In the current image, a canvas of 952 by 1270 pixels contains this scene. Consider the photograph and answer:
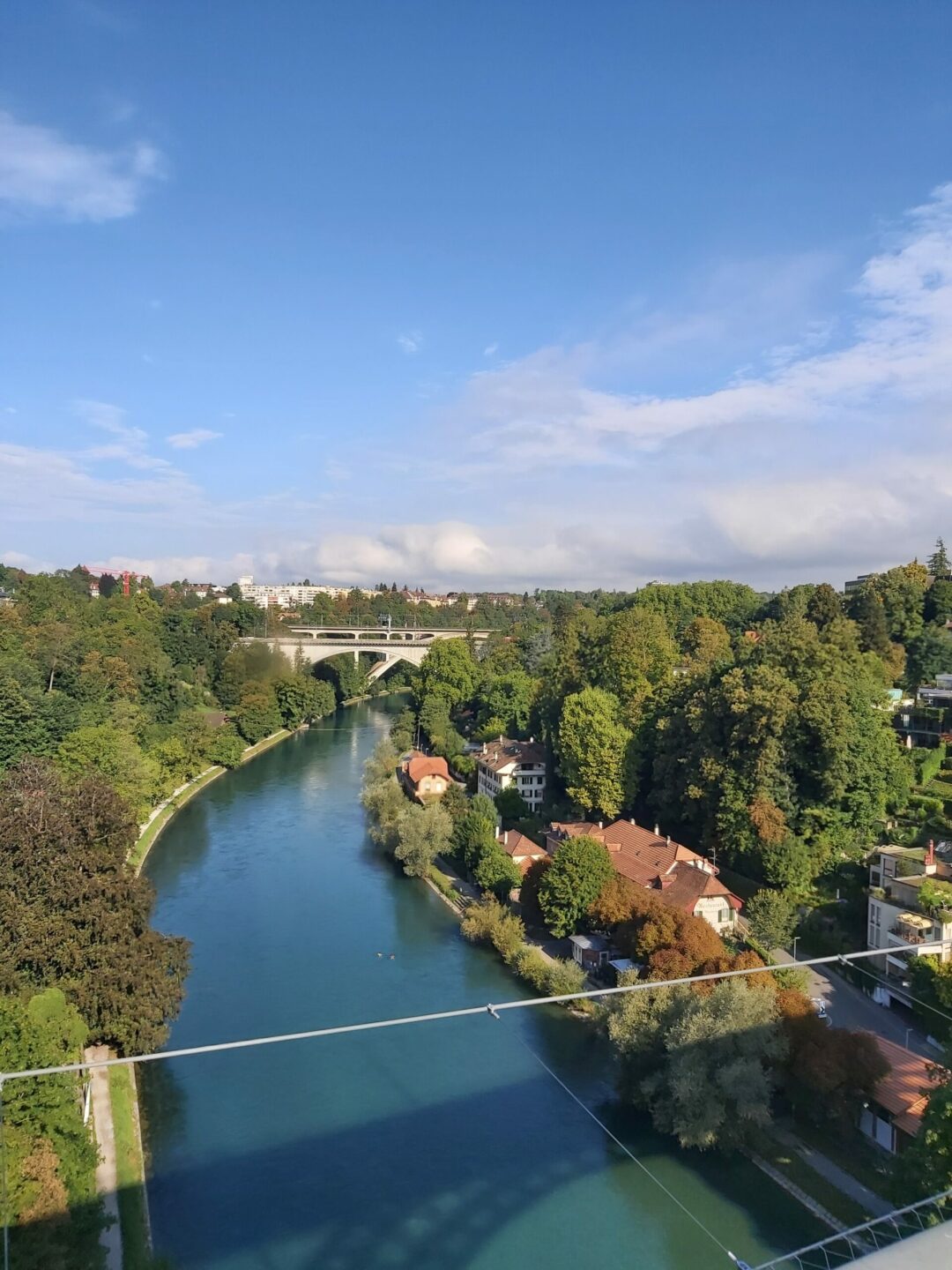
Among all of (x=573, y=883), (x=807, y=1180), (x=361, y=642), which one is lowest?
Answer: (x=807, y=1180)

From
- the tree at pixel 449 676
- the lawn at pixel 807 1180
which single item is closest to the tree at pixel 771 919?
the lawn at pixel 807 1180

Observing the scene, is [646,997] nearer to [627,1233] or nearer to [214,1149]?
[627,1233]

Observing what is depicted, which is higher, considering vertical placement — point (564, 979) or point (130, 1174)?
point (564, 979)

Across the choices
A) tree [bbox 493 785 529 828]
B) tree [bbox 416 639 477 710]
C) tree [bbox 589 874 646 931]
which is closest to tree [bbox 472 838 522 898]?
tree [bbox 589 874 646 931]

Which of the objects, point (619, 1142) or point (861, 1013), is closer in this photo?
point (619, 1142)

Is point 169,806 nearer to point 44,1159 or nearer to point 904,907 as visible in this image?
point 44,1159

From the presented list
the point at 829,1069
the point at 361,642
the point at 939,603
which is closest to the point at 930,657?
the point at 939,603

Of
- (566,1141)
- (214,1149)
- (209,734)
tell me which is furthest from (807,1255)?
(209,734)

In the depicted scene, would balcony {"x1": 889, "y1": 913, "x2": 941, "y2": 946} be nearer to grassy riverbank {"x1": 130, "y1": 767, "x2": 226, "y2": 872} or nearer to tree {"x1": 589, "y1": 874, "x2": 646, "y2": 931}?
tree {"x1": 589, "y1": 874, "x2": 646, "y2": 931}
